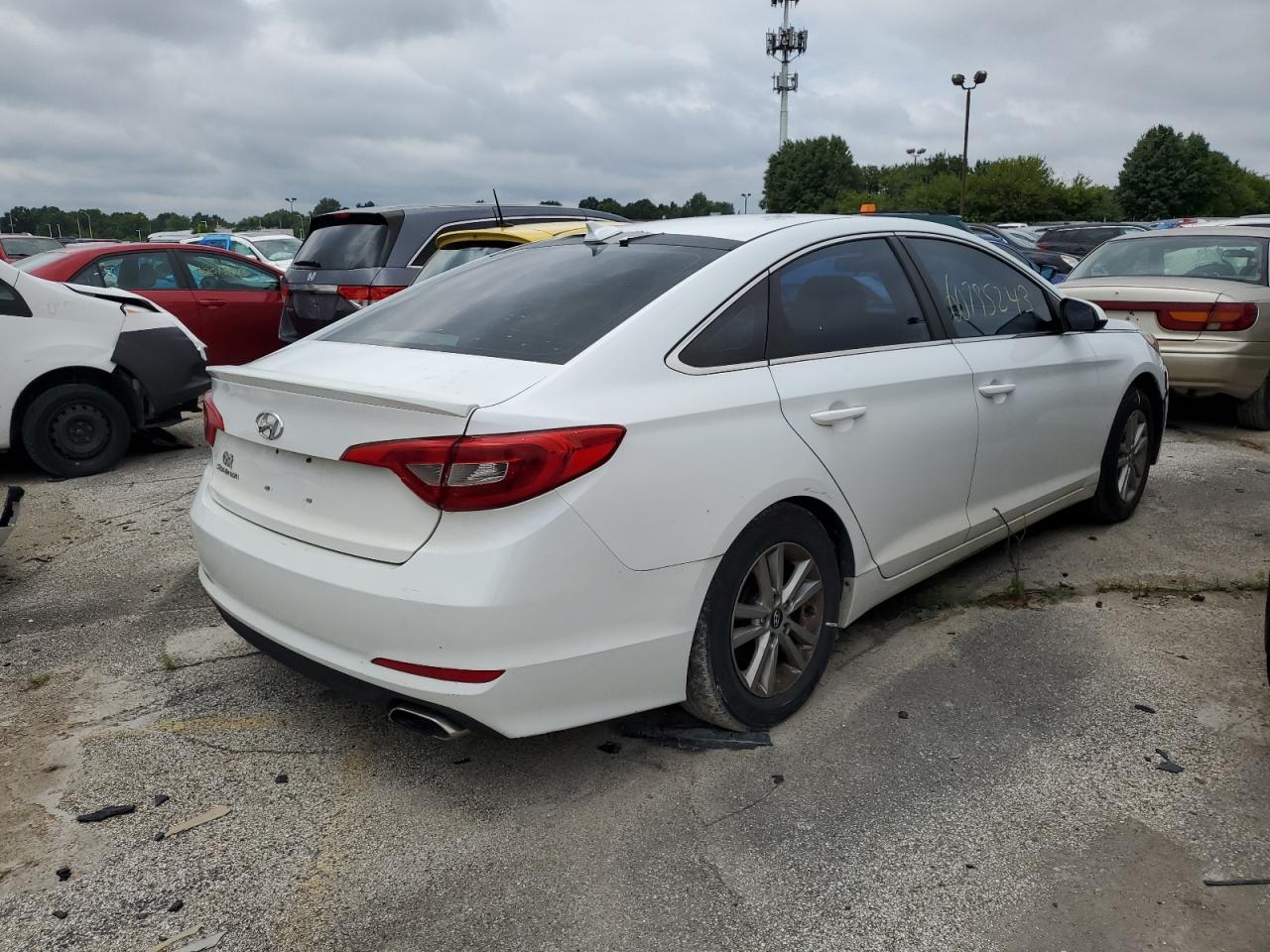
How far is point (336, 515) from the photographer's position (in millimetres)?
2746

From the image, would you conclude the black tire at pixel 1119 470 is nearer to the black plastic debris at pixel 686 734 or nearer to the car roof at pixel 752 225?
the car roof at pixel 752 225

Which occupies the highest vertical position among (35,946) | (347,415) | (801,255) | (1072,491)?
(801,255)

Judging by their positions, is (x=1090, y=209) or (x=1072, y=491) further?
(x=1090, y=209)

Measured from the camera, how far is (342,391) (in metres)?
2.73

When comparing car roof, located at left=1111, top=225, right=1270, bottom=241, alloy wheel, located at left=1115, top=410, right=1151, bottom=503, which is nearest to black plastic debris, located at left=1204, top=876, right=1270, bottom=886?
alloy wheel, located at left=1115, top=410, right=1151, bottom=503

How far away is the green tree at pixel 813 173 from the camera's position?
82.1 m

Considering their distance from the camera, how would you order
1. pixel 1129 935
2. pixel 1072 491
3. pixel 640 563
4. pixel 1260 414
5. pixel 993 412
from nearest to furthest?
pixel 1129 935 < pixel 640 563 < pixel 993 412 < pixel 1072 491 < pixel 1260 414

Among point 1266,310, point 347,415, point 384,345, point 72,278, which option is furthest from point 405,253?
point 1266,310

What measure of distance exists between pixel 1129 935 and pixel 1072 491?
2.85 metres

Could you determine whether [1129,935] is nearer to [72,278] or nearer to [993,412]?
[993,412]

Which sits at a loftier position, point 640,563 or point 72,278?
point 72,278

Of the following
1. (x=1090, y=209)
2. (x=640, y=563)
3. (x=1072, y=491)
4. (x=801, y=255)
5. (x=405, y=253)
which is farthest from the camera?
(x=1090, y=209)

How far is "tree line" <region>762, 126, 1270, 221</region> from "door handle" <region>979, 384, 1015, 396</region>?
1580 inches

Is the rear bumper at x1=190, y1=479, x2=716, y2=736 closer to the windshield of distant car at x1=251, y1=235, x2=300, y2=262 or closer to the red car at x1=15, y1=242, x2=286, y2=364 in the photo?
the red car at x1=15, y1=242, x2=286, y2=364
